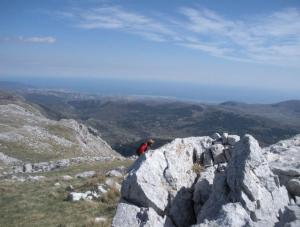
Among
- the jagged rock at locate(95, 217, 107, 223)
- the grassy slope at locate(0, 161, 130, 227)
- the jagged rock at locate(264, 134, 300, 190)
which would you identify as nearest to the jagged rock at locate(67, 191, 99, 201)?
the grassy slope at locate(0, 161, 130, 227)

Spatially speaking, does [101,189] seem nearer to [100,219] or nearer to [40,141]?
[100,219]

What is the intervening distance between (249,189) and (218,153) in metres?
6.58

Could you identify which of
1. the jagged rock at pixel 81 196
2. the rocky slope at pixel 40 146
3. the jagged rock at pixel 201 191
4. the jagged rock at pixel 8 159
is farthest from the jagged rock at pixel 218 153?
the jagged rock at pixel 8 159

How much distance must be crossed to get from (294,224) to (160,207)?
628 centimetres

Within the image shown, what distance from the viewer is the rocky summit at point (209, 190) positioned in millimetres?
13742

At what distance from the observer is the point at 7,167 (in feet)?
176

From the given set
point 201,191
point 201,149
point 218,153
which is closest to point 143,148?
point 201,149

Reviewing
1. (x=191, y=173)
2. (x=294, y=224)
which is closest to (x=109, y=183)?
(x=191, y=173)

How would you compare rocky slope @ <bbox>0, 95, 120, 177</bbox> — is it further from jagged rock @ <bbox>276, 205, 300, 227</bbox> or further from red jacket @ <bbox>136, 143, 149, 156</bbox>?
jagged rock @ <bbox>276, 205, 300, 227</bbox>

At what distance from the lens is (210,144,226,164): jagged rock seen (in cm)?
2083

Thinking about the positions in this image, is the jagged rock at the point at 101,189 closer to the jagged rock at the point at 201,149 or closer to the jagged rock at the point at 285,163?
the jagged rock at the point at 201,149

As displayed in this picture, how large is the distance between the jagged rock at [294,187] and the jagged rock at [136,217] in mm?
5146

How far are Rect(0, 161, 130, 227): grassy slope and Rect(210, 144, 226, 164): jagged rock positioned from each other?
6312mm

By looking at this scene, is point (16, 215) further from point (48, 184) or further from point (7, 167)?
point (7, 167)
